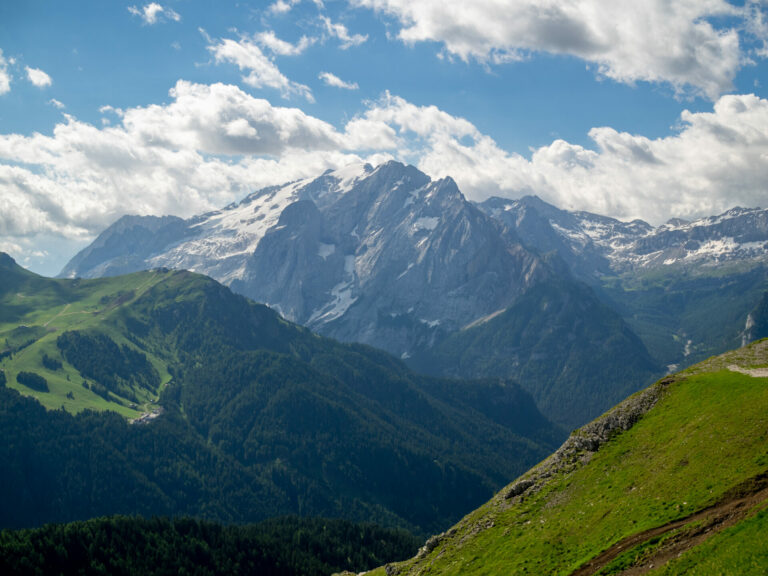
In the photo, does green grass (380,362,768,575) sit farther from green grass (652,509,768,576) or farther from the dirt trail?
green grass (652,509,768,576)

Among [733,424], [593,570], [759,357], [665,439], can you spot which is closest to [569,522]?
[593,570]

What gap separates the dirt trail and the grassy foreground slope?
0.37 feet

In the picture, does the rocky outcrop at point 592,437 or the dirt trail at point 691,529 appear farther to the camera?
the rocky outcrop at point 592,437

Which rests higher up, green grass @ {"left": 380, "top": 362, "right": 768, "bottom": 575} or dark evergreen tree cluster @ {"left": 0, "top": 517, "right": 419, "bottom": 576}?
green grass @ {"left": 380, "top": 362, "right": 768, "bottom": 575}

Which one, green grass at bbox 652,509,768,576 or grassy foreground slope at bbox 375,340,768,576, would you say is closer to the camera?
green grass at bbox 652,509,768,576

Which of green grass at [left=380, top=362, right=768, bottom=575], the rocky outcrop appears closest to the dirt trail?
green grass at [left=380, top=362, right=768, bottom=575]

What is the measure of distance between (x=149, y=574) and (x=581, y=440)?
137 metres

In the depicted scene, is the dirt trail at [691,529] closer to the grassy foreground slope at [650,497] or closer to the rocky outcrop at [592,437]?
the grassy foreground slope at [650,497]

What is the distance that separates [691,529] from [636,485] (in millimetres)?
12387

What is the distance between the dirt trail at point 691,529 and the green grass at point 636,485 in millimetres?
844

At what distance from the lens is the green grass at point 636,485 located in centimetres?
5716

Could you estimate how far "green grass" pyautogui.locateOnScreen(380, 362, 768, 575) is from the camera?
57156 millimetres

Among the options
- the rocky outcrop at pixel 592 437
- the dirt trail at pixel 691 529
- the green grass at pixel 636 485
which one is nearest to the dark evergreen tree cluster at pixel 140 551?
the green grass at pixel 636 485

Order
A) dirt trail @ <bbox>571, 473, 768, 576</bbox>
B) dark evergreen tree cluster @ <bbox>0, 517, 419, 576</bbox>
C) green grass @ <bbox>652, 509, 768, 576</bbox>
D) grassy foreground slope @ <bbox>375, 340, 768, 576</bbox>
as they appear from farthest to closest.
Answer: dark evergreen tree cluster @ <bbox>0, 517, 419, 576</bbox>, grassy foreground slope @ <bbox>375, 340, 768, 576</bbox>, dirt trail @ <bbox>571, 473, 768, 576</bbox>, green grass @ <bbox>652, 509, 768, 576</bbox>
